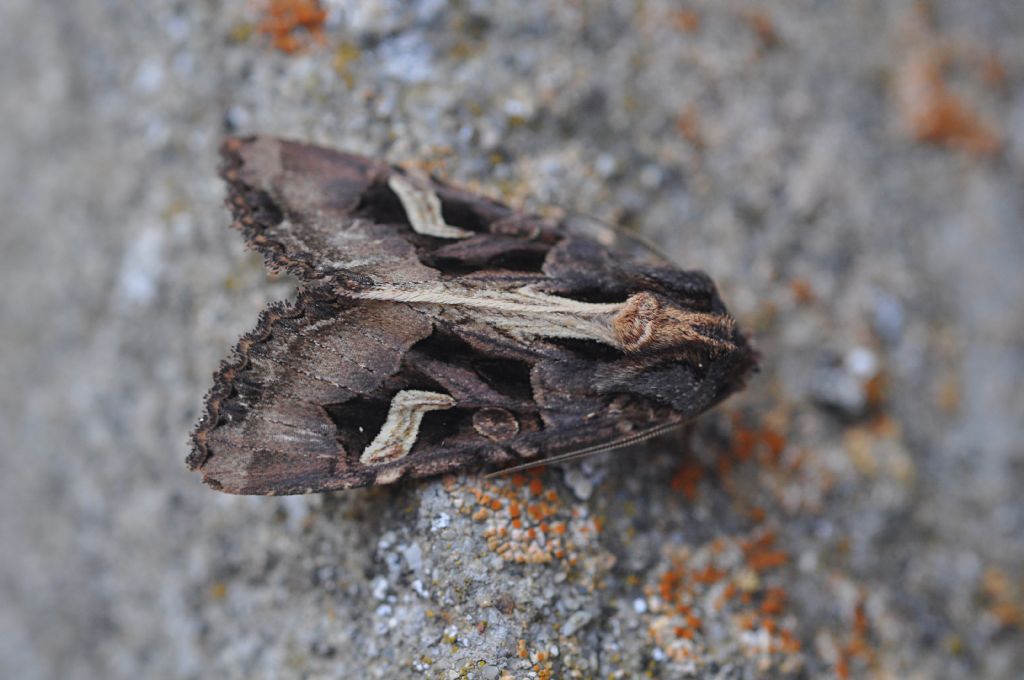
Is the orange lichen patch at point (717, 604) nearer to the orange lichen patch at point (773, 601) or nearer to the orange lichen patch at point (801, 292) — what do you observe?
the orange lichen patch at point (773, 601)

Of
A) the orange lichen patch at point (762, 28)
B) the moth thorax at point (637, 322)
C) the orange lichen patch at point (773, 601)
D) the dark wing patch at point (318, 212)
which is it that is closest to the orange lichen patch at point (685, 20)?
the orange lichen patch at point (762, 28)

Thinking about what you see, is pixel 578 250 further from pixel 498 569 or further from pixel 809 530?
pixel 809 530

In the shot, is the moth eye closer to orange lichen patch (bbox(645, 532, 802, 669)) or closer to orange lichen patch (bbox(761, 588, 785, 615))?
orange lichen patch (bbox(645, 532, 802, 669))

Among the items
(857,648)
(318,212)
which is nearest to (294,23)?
(318,212)

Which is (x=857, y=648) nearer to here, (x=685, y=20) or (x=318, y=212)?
(x=318, y=212)

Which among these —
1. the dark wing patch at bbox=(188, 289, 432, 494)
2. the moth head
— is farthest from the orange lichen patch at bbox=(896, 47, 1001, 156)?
the dark wing patch at bbox=(188, 289, 432, 494)

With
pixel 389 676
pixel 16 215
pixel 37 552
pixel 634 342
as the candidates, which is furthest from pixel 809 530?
pixel 16 215
